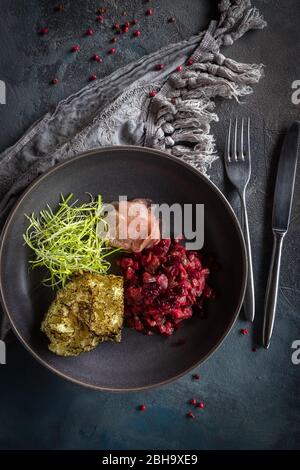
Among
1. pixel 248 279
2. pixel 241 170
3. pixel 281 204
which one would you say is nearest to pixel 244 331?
pixel 248 279

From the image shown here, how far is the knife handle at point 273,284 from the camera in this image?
3.33 meters

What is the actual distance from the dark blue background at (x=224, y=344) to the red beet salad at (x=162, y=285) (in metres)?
0.56

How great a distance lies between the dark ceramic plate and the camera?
302 cm

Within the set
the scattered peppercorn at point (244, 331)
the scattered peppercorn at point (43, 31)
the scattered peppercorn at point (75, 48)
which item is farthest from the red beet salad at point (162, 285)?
the scattered peppercorn at point (43, 31)

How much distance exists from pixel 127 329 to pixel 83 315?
1.39ft

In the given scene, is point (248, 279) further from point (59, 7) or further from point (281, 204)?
point (59, 7)

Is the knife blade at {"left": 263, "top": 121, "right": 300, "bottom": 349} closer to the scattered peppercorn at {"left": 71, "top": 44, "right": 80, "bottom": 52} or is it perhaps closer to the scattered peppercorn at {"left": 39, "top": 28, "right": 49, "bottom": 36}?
the scattered peppercorn at {"left": 71, "top": 44, "right": 80, "bottom": 52}

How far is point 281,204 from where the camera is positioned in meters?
3.34

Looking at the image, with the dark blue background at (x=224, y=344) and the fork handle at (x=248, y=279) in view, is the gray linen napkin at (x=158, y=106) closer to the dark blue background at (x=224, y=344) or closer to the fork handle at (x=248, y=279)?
the dark blue background at (x=224, y=344)

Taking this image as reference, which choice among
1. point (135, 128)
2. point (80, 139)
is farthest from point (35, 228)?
point (135, 128)

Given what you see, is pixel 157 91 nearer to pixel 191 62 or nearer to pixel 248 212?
pixel 191 62

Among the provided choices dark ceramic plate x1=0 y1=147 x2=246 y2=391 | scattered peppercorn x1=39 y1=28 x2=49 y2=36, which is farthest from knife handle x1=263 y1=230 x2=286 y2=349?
scattered peppercorn x1=39 y1=28 x2=49 y2=36

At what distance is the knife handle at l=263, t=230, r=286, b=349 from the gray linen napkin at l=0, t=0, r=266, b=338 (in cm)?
75

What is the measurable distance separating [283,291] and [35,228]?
191cm
